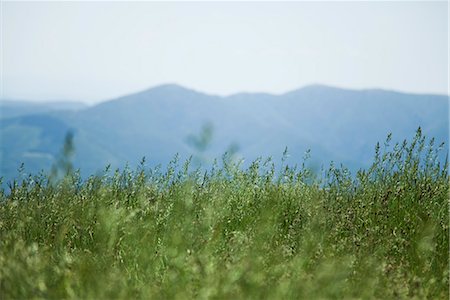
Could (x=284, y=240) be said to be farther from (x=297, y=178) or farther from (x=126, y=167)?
(x=126, y=167)

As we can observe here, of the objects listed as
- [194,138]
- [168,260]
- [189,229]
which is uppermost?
[194,138]

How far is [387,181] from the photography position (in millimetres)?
4809

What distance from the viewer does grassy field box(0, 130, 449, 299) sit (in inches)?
108

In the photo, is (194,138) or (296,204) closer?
(194,138)

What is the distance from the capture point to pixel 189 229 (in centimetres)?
334

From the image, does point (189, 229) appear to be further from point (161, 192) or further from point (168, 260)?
point (161, 192)

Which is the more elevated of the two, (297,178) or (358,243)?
(297,178)

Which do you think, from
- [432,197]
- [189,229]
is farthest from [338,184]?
[189,229]

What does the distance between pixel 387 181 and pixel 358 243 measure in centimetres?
134

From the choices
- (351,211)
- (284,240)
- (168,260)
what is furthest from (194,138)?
(351,211)

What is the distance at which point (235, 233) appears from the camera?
3488 mm

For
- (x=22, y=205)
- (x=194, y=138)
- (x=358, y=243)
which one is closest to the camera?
(x=194, y=138)

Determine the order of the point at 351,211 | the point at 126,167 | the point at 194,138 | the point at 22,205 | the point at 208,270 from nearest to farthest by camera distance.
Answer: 1. the point at 208,270
2. the point at 194,138
3. the point at 351,211
4. the point at 22,205
5. the point at 126,167

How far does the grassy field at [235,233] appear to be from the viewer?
273 centimetres
